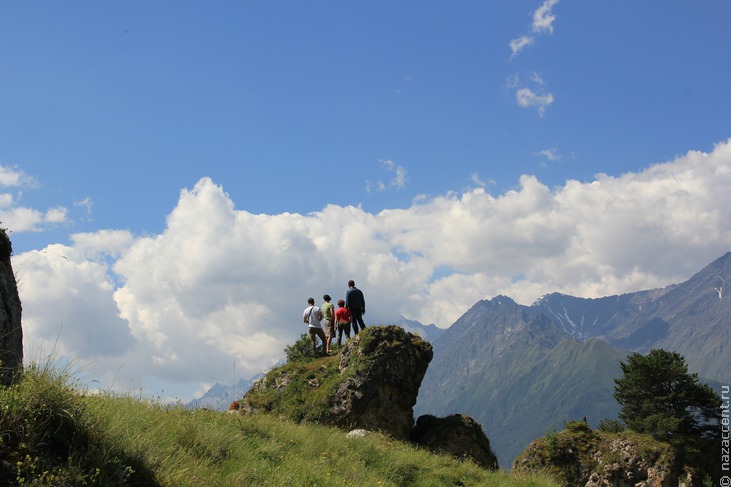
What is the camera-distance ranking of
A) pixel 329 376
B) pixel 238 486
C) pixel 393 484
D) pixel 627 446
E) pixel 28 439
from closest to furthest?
1. pixel 28 439
2. pixel 238 486
3. pixel 393 484
4. pixel 329 376
5. pixel 627 446

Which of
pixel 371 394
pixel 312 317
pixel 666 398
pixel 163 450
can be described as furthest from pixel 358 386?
pixel 666 398

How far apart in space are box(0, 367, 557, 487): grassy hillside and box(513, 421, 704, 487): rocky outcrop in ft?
51.3

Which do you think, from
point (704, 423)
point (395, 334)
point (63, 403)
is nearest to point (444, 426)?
point (395, 334)

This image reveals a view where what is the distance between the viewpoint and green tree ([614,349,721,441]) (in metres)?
43.9

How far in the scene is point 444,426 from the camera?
22766 mm

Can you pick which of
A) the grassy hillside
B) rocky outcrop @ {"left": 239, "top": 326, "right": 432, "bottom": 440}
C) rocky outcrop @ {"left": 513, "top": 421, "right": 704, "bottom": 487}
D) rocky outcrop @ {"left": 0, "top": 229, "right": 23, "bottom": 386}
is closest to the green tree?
rocky outcrop @ {"left": 513, "top": 421, "right": 704, "bottom": 487}

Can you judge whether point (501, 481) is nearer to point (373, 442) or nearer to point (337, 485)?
point (373, 442)

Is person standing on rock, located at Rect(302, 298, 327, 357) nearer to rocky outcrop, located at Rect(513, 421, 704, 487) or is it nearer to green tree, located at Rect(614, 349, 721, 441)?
rocky outcrop, located at Rect(513, 421, 704, 487)

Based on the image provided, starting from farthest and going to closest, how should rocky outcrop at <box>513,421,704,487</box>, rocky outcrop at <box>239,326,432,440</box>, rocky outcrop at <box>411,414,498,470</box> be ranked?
rocky outcrop at <box>513,421,704,487</box>
rocky outcrop at <box>411,414,498,470</box>
rocky outcrop at <box>239,326,432,440</box>

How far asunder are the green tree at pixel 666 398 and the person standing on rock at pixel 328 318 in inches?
1298

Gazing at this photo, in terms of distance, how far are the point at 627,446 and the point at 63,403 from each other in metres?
32.0

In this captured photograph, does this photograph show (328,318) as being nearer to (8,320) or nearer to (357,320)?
(357,320)

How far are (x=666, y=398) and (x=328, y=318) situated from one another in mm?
38374

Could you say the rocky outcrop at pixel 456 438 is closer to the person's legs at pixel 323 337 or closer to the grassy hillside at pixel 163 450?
the person's legs at pixel 323 337
